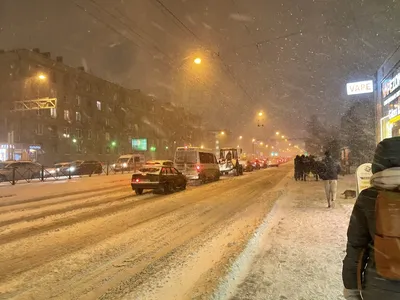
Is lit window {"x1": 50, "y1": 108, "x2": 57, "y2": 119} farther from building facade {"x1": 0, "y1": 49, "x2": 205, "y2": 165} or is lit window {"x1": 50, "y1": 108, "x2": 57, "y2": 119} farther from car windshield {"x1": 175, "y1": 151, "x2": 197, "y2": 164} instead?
car windshield {"x1": 175, "y1": 151, "x2": 197, "y2": 164}

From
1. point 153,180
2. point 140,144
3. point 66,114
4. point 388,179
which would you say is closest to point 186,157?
point 153,180

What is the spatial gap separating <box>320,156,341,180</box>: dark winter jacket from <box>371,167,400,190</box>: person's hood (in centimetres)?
964

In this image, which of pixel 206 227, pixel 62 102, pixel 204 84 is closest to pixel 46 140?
pixel 62 102

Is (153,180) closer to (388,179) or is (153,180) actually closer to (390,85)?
(390,85)

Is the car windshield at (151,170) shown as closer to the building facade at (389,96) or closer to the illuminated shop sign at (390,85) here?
the building facade at (389,96)

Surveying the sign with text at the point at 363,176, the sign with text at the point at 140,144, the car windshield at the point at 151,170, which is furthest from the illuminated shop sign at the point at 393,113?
the sign with text at the point at 140,144

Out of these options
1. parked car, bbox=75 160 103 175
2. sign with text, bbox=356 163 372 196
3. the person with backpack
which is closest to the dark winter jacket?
sign with text, bbox=356 163 372 196

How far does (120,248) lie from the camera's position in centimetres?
699

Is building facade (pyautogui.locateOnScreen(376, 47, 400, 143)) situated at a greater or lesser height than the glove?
greater

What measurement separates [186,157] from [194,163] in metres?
0.83

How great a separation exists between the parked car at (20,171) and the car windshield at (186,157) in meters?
11.2

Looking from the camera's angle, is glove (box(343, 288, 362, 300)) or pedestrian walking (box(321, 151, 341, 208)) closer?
glove (box(343, 288, 362, 300))

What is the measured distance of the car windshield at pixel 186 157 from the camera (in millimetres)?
23969

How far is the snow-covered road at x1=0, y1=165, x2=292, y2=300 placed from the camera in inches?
190
